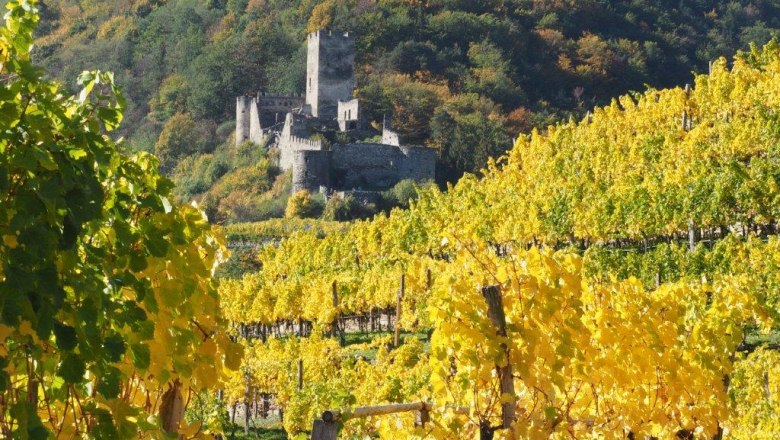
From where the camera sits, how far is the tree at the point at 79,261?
2.64 metres

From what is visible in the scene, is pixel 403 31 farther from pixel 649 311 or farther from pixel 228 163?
pixel 649 311

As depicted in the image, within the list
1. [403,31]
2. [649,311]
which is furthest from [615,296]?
[403,31]

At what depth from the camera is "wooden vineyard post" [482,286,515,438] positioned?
5516mm

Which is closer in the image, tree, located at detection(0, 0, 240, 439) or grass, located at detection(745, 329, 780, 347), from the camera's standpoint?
tree, located at detection(0, 0, 240, 439)

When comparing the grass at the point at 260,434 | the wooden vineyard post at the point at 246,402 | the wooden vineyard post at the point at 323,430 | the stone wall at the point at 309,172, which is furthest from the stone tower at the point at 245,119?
the wooden vineyard post at the point at 323,430

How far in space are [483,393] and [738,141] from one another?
61.8ft

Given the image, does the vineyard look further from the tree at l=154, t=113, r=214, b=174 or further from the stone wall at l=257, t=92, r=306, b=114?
the tree at l=154, t=113, r=214, b=174

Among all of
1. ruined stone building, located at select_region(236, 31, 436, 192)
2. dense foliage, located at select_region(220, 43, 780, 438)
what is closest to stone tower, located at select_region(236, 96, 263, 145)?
ruined stone building, located at select_region(236, 31, 436, 192)

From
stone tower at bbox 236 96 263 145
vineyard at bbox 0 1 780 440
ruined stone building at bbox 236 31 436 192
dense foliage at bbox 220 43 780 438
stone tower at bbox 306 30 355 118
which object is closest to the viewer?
vineyard at bbox 0 1 780 440

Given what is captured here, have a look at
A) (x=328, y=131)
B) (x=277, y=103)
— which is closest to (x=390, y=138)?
(x=328, y=131)

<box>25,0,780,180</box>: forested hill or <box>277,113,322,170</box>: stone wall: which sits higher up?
<box>25,0,780,180</box>: forested hill

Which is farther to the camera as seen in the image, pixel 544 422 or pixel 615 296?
pixel 615 296

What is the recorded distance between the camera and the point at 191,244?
395 cm

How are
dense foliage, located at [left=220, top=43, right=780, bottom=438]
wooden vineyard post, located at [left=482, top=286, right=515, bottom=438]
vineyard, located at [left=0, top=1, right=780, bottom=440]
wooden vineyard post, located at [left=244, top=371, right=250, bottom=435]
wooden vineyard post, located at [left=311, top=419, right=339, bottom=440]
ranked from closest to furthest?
vineyard, located at [left=0, top=1, right=780, bottom=440] → wooden vineyard post, located at [left=311, top=419, right=339, bottom=440] → wooden vineyard post, located at [left=482, top=286, right=515, bottom=438] → dense foliage, located at [left=220, top=43, right=780, bottom=438] → wooden vineyard post, located at [left=244, top=371, right=250, bottom=435]
